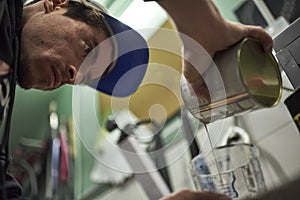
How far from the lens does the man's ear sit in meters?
1.00

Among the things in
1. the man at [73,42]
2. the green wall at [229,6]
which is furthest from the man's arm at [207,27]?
the green wall at [229,6]

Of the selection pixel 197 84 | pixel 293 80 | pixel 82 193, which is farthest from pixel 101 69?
pixel 82 193

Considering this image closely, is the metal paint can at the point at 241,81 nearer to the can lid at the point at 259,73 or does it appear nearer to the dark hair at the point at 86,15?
the can lid at the point at 259,73

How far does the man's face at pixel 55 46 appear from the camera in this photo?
0.96 meters

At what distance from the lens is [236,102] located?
0.73m

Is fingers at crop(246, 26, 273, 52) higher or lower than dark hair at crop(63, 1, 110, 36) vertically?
higher

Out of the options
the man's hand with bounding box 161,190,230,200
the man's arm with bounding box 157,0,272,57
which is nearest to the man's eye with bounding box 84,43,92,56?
the man's arm with bounding box 157,0,272,57

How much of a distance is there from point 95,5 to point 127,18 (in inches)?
13.3

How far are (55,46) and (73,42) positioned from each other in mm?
41

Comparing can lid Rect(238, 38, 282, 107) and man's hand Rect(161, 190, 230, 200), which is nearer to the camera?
man's hand Rect(161, 190, 230, 200)

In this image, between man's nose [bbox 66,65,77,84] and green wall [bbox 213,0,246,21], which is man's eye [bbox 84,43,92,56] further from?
green wall [bbox 213,0,246,21]

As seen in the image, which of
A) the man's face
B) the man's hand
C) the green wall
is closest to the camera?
the man's hand

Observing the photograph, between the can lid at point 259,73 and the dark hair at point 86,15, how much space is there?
0.36 m

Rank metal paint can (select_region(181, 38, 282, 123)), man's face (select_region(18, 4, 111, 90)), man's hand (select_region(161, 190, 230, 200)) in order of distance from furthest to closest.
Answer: man's face (select_region(18, 4, 111, 90)) → metal paint can (select_region(181, 38, 282, 123)) → man's hand (select_region(161, 190, 230, 200))
